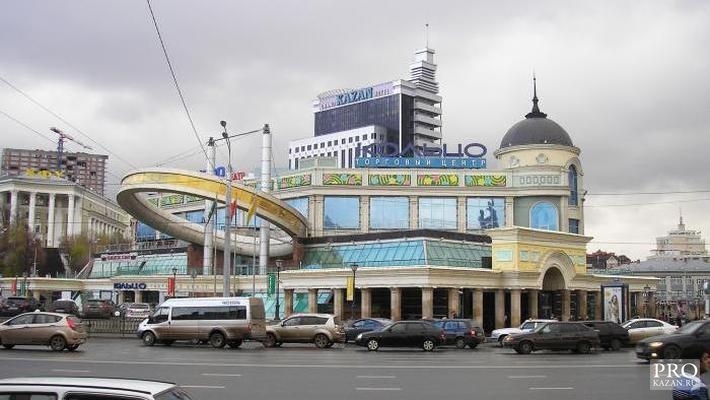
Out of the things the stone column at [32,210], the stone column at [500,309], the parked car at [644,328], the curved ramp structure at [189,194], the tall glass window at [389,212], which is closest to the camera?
the parked car at [644,328]

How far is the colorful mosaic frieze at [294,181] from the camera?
302 feet

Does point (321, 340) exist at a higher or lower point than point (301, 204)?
lower

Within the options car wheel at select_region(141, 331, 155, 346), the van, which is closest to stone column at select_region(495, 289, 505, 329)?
the van

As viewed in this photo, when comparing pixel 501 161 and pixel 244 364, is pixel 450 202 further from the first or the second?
pixel 244 364

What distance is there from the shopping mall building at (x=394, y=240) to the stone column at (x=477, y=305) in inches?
3.1

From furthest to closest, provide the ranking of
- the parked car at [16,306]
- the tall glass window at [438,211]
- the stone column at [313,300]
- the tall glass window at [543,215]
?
the tall glass window at [438,211] → the tall glass window at [543,215] → the stone column at [313,300] → the parked car at [16,306]

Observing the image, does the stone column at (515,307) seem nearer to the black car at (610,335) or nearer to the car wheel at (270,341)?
the black car at (610,335)

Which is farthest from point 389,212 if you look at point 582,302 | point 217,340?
point 217,340

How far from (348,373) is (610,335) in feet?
70.3

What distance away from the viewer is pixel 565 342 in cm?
3666

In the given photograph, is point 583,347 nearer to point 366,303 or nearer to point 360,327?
point 360,327

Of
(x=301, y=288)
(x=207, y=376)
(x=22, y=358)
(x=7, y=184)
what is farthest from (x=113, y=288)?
(x=7, y=184)

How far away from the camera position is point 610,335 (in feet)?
132

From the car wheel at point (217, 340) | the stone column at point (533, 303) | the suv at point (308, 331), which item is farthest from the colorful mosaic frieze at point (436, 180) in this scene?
the car wheel at point (217, 340)
